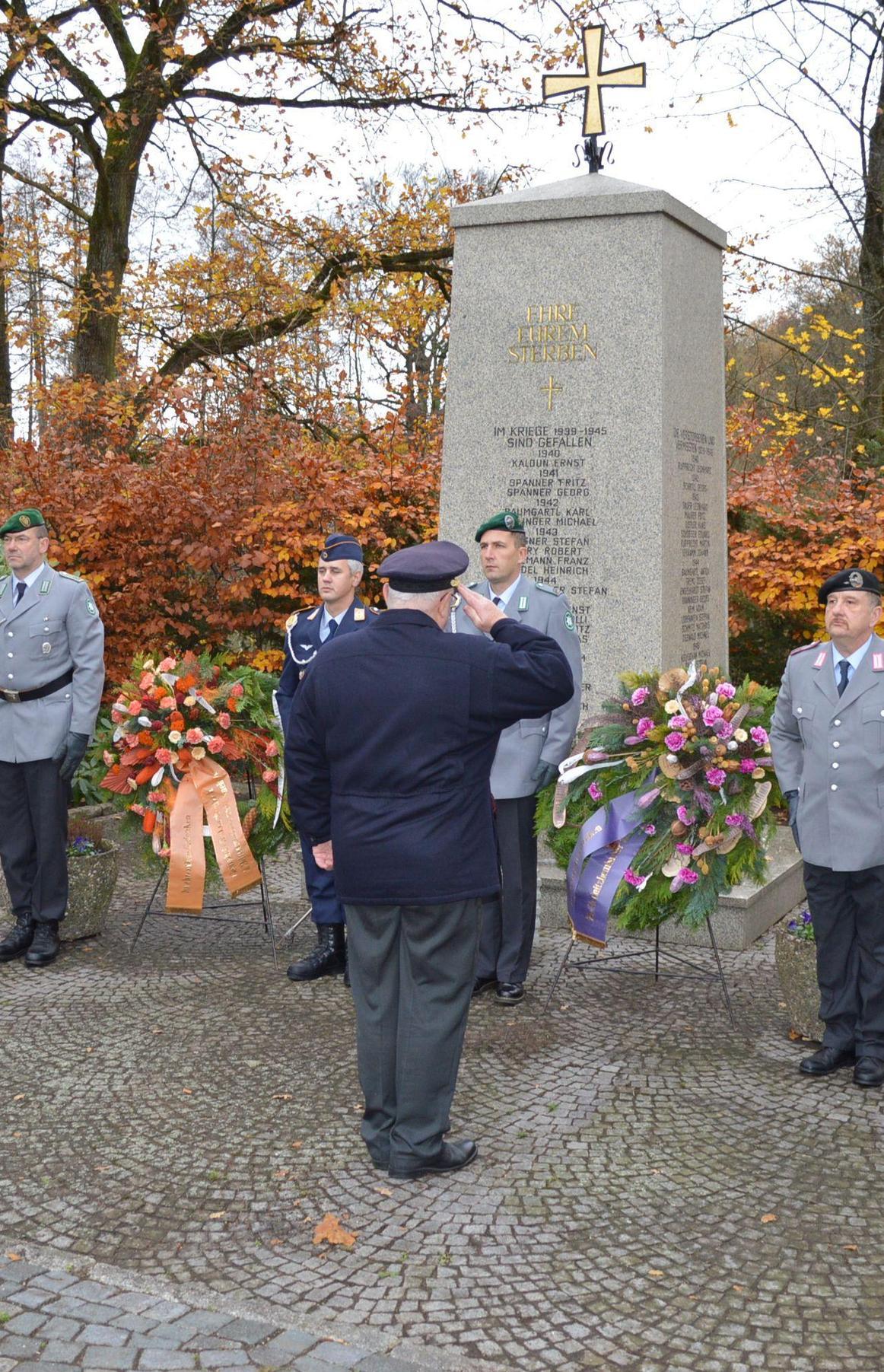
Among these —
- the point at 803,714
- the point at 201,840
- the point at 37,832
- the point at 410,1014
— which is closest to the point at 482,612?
the point at 410,1014

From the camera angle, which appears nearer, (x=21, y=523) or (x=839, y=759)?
(x=839, y=759)

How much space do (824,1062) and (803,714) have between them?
4.18 feet

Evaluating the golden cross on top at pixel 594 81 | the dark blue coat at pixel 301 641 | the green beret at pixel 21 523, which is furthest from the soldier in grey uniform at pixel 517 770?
the golden cross on top at pixel 594 81

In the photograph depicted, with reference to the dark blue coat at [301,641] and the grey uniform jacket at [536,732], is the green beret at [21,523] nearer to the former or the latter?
the dark blue coat at [301,641]

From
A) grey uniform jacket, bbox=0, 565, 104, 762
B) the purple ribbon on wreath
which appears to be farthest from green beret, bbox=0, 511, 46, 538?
the purple ribbon on wreath

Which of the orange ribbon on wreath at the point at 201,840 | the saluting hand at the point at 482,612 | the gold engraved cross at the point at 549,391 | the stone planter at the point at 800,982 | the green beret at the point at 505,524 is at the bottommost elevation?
the stone planter at the point at 800,982

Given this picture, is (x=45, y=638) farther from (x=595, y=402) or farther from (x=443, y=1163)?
(x=443, y=1163)

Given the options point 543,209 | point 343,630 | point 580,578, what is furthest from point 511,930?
point 543,209

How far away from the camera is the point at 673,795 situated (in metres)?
5.58

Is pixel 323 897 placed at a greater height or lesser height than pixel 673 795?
lesser

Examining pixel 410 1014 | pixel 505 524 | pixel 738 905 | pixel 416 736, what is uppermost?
pixel 505 524

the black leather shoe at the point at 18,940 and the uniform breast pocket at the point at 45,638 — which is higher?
the uniform breast pocket at the point at 45,638

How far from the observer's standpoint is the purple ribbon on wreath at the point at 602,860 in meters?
5.69

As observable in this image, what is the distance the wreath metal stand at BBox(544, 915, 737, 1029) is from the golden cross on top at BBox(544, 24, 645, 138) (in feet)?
14.7
